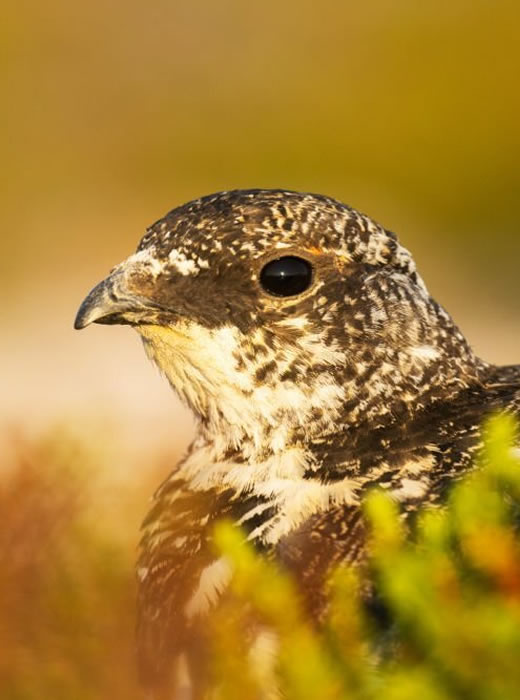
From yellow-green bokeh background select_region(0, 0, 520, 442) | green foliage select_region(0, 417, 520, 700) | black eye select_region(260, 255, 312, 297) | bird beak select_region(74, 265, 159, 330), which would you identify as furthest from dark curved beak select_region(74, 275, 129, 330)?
yellow-green bokeh background select_region(0, 0, 520, 442)

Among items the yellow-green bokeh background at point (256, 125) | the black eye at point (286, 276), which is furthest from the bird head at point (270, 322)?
the yellow-green bokeh background at point (256, 125)

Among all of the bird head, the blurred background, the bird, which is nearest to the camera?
the bird

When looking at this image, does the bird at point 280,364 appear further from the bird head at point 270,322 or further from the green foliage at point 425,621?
the green foliage at point 425,621

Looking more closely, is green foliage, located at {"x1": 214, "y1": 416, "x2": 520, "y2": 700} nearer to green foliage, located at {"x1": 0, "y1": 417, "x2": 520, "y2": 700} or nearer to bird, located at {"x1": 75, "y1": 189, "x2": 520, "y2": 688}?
green foliage, located at {"x1": 0, "y1": 417, "x2": 520, "y2": 700}

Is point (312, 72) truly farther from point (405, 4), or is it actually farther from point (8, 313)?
point (8, 313)

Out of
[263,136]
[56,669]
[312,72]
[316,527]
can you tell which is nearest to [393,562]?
[56,669]

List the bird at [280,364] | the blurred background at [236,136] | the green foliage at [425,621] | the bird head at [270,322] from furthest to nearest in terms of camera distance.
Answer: the blurred background at [236,136] < the bird head at [270,322] < the bird at [280,364] < the green foliage at [425,621]
